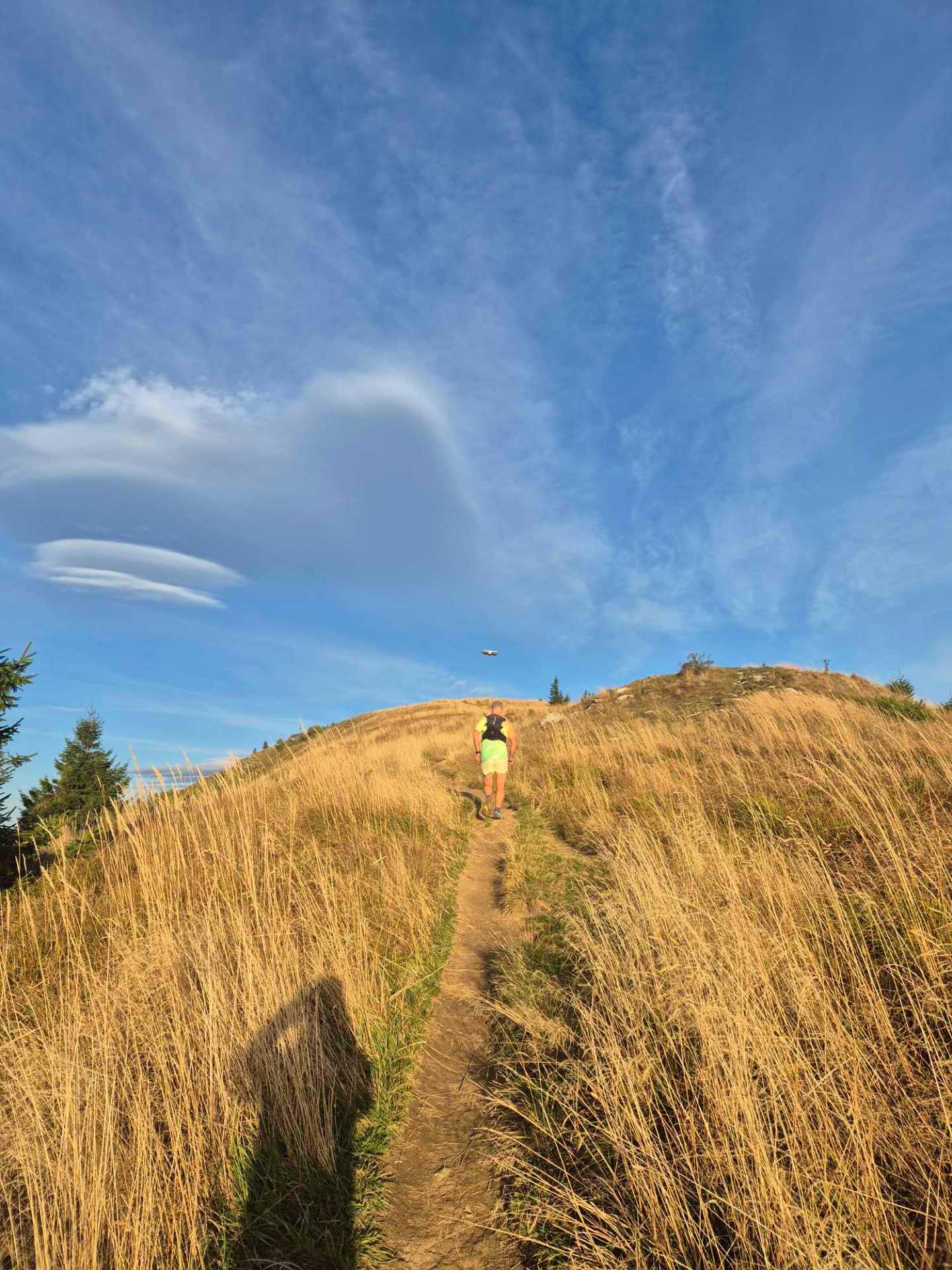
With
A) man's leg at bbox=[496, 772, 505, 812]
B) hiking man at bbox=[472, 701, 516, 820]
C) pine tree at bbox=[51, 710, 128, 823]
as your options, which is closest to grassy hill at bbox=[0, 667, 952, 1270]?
man's leg at bbox=[496, 772, 505, 812]

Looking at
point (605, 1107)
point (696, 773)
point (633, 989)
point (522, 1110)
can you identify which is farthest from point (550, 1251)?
point (696, 773)

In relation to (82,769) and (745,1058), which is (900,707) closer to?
(745,1058)

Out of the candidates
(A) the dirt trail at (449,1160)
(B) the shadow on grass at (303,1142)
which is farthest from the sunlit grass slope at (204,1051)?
(A) the dirt trail at (449,1160)

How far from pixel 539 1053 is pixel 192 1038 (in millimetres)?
2198

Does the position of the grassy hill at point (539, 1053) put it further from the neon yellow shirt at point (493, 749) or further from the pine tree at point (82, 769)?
the pine tree at point (82, 769)

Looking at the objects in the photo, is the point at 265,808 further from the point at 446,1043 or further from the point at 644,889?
the point at 644,889

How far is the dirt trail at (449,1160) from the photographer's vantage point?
8.34ft

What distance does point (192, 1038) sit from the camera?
10.8 feet

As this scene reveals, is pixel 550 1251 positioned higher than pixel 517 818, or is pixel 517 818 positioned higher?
pixel 517 818

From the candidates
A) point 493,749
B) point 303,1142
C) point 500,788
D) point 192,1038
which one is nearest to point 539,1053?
point 303,1142

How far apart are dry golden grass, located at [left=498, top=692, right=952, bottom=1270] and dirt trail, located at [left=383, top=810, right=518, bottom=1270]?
19 centimetres

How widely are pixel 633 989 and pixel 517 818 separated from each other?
25.6 ft

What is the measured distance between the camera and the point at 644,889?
14.5 ft

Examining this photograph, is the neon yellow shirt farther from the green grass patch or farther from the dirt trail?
the green grass patch
